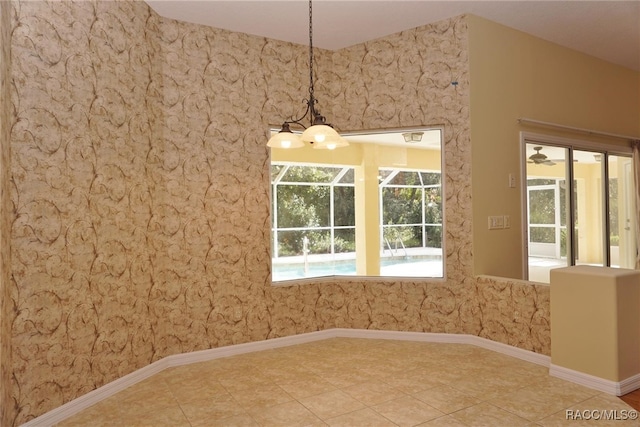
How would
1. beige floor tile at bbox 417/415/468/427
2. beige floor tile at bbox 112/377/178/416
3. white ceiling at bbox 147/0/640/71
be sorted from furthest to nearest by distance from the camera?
white ceiling at bbox 147/0/640/71 → beige floor tile at bbox 112/377/178/416 → beige floor tile at bbox 417/415/468/427

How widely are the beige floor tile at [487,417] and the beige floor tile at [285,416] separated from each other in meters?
0.85

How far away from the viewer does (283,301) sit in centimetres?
396

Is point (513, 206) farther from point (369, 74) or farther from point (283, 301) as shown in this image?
point (283, 301)

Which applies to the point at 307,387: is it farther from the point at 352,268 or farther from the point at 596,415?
the point at 596,415

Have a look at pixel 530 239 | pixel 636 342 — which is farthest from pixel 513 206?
pixel 636 342

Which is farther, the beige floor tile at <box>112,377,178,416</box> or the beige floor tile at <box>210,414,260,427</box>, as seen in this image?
the beige floor tile at <box>112,377,178,416</box>

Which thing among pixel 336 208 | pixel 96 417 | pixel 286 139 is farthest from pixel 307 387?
pixel 336 208

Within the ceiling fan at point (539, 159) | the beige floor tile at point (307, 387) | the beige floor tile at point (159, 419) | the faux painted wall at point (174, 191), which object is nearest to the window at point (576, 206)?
the ceiling fan at point (539, 159)

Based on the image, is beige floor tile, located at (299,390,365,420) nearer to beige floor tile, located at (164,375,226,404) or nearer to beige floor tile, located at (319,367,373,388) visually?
beige floor tile, located at (319,367,373,388)

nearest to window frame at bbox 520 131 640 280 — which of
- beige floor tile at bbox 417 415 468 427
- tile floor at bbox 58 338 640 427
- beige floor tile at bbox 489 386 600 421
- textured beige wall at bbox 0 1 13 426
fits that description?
tile floor at bbox 58 338 640 427

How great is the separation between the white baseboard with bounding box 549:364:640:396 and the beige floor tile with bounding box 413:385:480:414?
791 millimetres

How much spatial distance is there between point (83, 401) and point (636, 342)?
146 inches

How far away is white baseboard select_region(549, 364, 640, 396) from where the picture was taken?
268cm

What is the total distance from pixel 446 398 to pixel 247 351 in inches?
72.0
